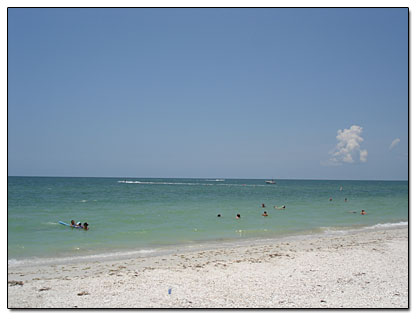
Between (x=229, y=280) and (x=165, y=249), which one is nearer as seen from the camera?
(x=229, y=280)

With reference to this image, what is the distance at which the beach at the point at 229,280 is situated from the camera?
288 inches

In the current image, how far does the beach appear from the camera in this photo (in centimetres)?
732

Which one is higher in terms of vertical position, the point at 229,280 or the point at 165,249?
the point at 229,280

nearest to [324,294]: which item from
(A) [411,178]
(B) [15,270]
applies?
(A) [411,178]

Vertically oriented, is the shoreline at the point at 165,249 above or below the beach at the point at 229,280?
below

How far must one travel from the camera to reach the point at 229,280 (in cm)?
917

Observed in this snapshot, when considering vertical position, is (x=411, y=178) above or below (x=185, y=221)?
above

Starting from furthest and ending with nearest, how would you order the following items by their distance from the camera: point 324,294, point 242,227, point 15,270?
point 242,227 → point 15,270 → point 324,294

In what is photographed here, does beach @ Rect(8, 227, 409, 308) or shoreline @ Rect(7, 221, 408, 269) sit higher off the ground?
beach @ Rect(8, 227, 409, 308)

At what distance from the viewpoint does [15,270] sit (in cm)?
1120

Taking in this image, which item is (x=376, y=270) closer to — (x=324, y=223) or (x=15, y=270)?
(x=15, y=270)

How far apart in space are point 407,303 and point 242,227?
14.5m

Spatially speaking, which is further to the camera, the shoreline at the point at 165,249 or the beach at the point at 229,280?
the shoreline at the point at 165,249

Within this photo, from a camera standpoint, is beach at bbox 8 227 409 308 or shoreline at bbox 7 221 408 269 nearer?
beach at bbox 8 227 409 308
